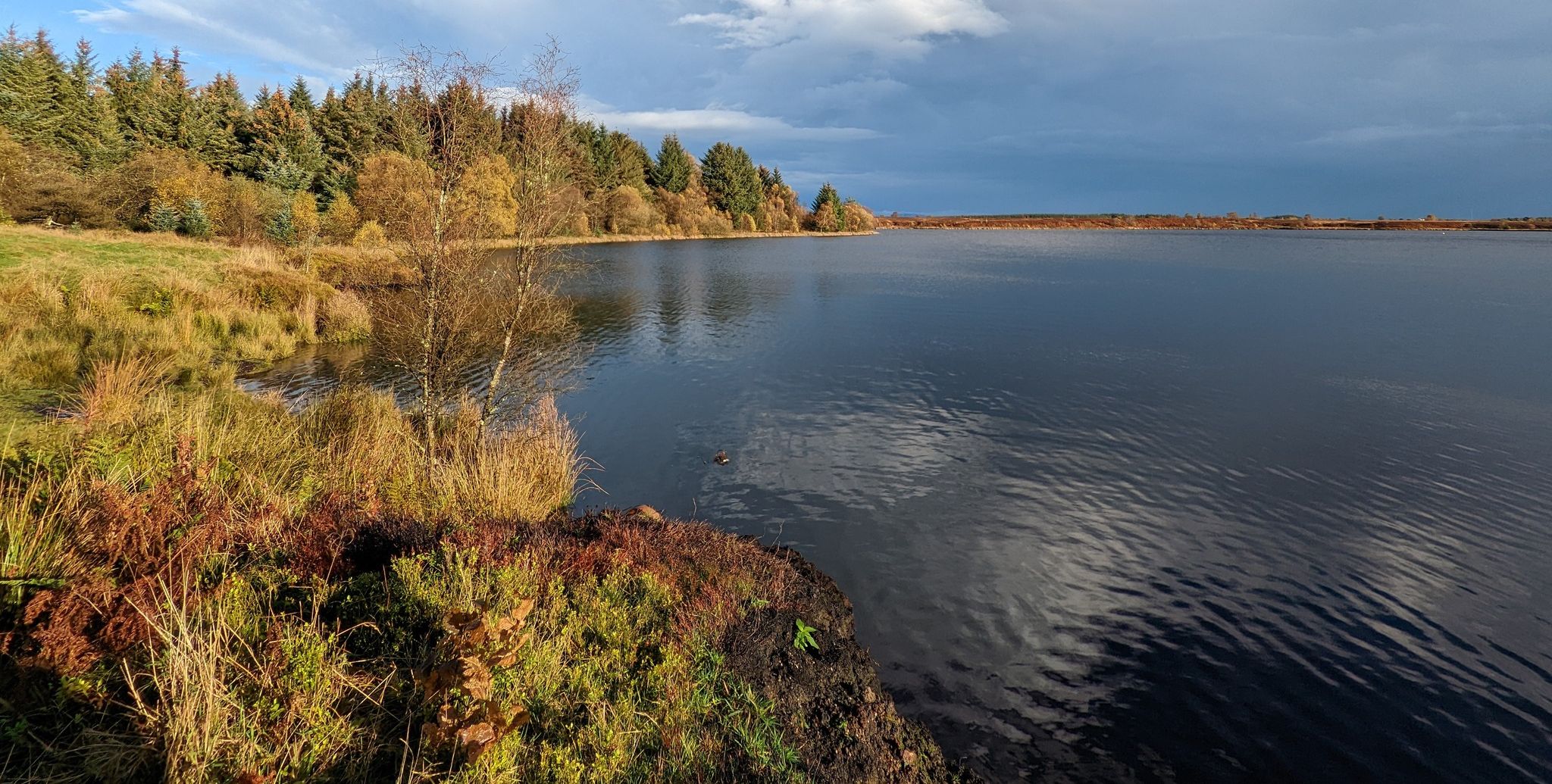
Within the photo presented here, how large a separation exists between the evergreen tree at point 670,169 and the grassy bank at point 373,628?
4043 inches

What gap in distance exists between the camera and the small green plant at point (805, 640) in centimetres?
726

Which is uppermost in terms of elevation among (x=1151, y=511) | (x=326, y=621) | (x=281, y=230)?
(x=281, y=230)

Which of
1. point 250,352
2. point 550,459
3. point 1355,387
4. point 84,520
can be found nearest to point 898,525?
point 550,459

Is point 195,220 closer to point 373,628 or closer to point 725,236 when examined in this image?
point 373,628

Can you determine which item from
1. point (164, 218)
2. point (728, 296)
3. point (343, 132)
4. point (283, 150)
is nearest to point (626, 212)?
point (343, 132)

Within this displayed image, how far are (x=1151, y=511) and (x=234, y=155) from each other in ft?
244

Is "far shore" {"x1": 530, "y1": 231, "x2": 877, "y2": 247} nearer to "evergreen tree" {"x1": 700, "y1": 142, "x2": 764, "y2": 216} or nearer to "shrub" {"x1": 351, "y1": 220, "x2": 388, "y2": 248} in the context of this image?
"evergreen tree" {"x1": 700, "y1": 142, "x2": 764, "y2": 216}

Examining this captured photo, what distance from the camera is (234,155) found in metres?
58.4

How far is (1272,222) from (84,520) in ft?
705

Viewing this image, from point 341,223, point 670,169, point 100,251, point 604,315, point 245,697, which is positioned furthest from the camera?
point 670,169

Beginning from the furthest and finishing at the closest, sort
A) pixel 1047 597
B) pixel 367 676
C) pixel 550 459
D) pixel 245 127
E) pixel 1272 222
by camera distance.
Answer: pixel 1272 222
pixel 245 127
pixel 550 459
pixel 1047 597
pixel 367 676

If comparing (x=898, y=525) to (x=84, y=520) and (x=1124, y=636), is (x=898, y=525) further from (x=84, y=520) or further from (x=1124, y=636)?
(x=84, y=520)

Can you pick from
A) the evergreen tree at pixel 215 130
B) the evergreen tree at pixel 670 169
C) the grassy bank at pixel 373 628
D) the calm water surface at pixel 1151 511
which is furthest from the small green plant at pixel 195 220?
the evergreen tree at pixel 670 169

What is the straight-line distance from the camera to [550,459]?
11.6m
